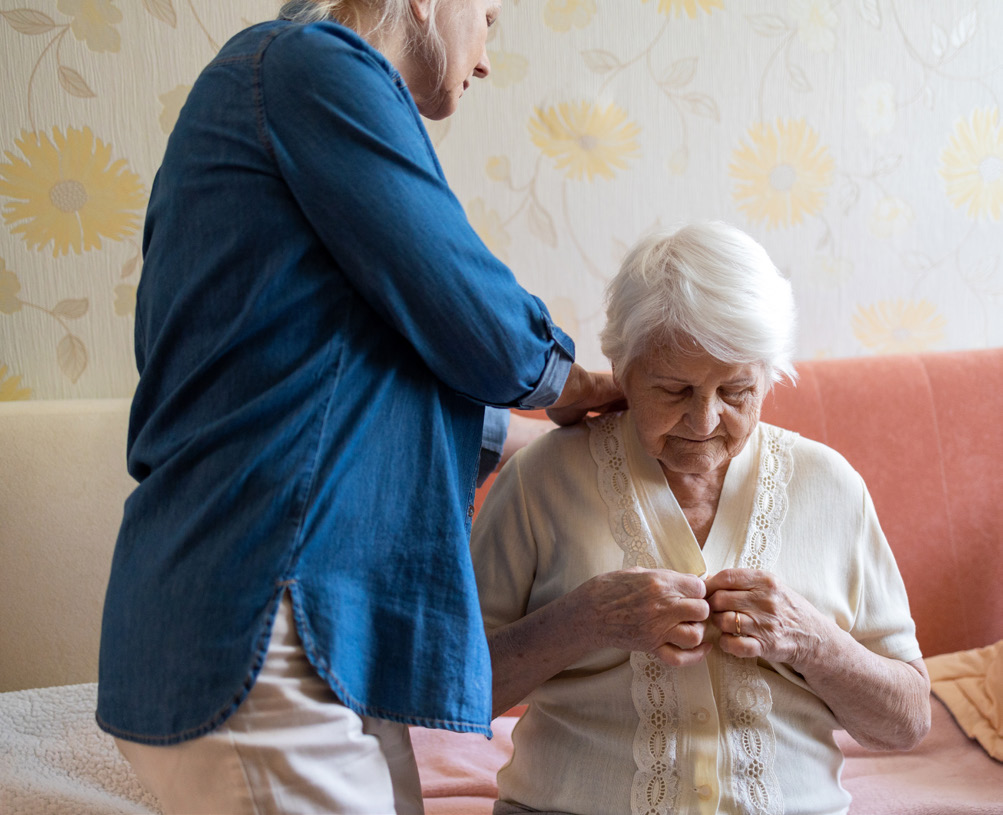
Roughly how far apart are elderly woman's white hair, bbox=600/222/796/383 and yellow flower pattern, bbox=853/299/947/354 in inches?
46.8

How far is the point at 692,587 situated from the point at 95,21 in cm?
180

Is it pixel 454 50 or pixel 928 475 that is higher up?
pixel 454 50

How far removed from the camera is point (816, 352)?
94.5 inches

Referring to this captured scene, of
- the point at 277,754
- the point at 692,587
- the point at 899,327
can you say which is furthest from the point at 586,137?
the point at 277,754

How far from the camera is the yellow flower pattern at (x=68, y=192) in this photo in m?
2.01

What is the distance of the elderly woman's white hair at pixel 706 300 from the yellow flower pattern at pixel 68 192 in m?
1.30

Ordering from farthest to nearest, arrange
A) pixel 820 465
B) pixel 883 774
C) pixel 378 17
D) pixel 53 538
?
1. pixel 53 538
2. pixel 883 774
3. pixel 820 465
4. pixel 378 17

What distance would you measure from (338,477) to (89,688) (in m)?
1.21

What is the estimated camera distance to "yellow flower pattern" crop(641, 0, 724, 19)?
222 cm

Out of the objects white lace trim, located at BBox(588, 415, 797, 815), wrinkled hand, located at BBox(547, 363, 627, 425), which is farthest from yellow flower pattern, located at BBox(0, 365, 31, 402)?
white lace trim, located at BBox(588, 415, 797, 815)

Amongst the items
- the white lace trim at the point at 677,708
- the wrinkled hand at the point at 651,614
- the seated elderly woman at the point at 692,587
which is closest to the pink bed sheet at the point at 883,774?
the seated elderly woman at the point at 692,587

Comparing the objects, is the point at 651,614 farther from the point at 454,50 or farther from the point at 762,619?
the point at 454,50

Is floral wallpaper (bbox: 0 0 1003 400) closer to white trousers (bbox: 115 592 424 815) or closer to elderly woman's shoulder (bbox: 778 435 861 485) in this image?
elderly woman's shoulder (bbox: 778 435 861 485)

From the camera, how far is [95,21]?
1991 millimetres
